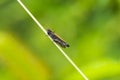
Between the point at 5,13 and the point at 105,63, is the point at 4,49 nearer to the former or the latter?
the point at 5,13

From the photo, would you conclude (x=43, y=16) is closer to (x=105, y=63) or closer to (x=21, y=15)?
(x=21, y=15)

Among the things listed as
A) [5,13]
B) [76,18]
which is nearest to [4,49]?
[5,13]

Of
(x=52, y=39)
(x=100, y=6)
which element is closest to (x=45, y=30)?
(x=52, y=39)

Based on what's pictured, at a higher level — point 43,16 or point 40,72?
point 43,16

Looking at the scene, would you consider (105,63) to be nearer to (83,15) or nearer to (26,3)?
(83,15)

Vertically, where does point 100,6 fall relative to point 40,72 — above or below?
above
